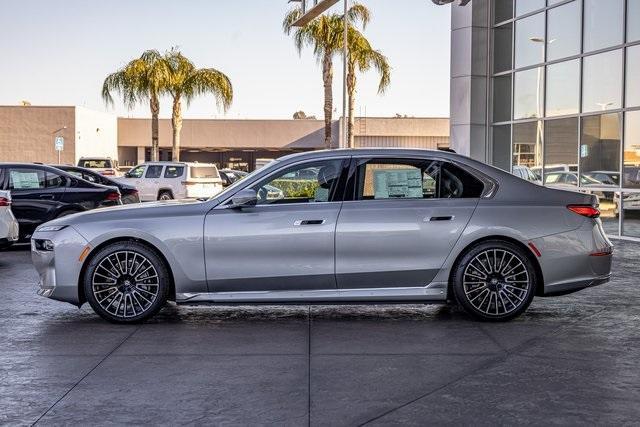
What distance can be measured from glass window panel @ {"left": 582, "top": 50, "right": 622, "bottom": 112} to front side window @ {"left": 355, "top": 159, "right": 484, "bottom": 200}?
11139 mm

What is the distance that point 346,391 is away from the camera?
616 centimetres

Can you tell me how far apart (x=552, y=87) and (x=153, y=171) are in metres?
16.4

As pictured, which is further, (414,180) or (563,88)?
(563,88)

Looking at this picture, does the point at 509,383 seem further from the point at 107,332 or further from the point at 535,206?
the point at 107,332

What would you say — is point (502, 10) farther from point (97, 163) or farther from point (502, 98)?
point (97, 163)

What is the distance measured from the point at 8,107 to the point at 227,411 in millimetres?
58147

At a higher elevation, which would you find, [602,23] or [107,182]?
[602,23]

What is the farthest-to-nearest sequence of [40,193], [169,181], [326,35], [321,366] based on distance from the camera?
1. [326,35]
2. [169,181]
3. [40,193]
4. [321,366]

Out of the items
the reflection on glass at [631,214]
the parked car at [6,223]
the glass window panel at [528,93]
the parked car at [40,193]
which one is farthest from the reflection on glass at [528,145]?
the parked car at [6,223]

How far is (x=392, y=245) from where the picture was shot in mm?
8578

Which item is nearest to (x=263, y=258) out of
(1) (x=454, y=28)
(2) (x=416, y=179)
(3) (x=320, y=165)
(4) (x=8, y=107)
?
(3) (x=320, y=165)

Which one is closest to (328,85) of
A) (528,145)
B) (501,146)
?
(501,146)

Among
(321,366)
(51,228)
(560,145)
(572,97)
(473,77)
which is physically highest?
(473,77)

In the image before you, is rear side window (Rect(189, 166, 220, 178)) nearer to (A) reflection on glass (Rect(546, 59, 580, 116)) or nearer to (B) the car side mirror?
(A) reflection on glass (Rect(546, 59, 580, 116))
